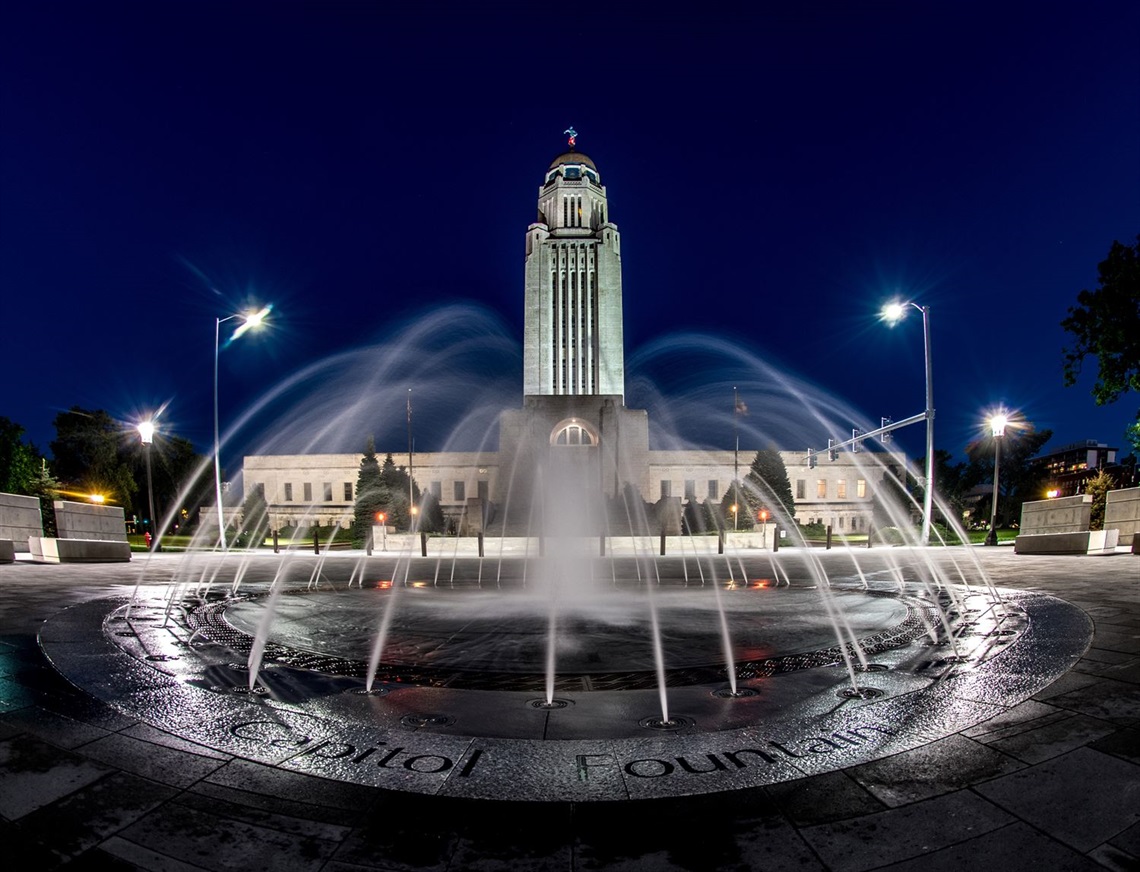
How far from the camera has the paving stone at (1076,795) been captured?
318 cm

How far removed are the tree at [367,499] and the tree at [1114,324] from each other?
→ 36.0 m

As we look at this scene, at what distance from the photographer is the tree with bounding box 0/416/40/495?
105 ft

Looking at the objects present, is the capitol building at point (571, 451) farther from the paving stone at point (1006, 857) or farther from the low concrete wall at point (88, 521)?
the paving stone at point (1006, 857)

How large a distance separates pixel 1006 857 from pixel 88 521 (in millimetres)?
25480

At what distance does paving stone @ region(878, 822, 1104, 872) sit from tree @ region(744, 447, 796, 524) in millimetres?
51944

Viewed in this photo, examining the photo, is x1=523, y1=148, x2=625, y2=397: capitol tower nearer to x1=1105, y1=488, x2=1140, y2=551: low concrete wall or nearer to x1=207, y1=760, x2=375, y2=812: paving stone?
x1=1105, y1=488, x2=1140, y2=551: low concrete wall

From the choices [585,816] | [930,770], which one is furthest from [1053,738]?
[585,816]

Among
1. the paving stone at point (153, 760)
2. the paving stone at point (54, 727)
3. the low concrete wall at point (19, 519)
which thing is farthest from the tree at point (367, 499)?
the paving stone at point (153, 760)

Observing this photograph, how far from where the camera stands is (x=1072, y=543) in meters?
20.2

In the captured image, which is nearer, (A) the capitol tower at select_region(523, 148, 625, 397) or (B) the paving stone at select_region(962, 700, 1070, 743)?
(B) the paving stone at select_region(962, 700, 1070, 743)

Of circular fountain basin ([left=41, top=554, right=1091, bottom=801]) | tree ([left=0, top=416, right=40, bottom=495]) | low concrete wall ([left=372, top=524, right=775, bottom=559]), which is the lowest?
Answer: low concrete wall ([left=372, top=524, right=775, bottom=559])

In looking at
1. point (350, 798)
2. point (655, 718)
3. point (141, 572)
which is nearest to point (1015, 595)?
point (655, 718)

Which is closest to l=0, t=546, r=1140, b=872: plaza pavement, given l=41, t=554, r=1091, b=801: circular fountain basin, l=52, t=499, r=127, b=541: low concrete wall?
l=41, t=554, r=1091, b=801: circular fountain basin

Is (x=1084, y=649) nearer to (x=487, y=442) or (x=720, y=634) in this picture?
(x=720, y=634)
